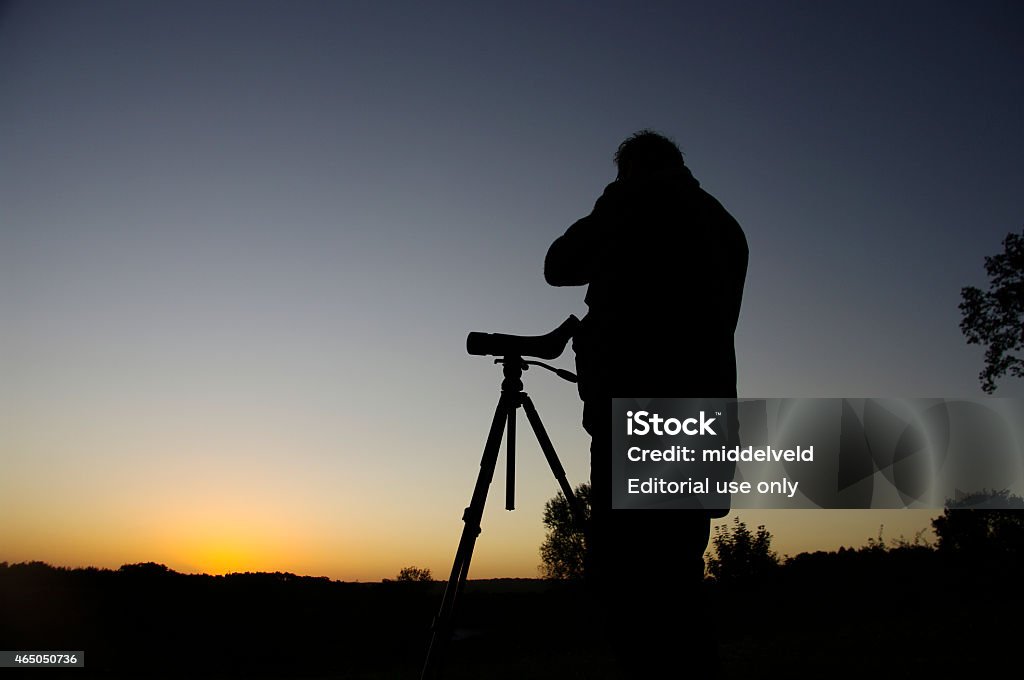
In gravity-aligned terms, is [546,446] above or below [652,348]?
below

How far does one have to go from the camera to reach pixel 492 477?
2.77 meters

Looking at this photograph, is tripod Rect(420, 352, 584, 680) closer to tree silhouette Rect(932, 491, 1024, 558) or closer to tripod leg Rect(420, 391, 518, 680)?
tripod leg Rect(420, 391, 518, 680)

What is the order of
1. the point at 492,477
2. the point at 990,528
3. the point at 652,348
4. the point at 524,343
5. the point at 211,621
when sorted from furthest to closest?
1. the point at 990,528
2. the point at 211,621
3. the point at 524,343
4. the point at 492,477
5. the point at 652,348

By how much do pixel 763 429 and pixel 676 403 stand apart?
2072 mm

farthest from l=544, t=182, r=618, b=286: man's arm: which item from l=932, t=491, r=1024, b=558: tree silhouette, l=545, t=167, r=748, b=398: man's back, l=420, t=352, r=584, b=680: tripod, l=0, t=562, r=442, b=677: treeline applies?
l=932, t=491, r=1024, b=558: tree silhouette

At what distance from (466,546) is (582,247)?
4.19ft

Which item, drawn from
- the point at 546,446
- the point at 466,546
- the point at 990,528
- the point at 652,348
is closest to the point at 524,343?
the point at 546,446

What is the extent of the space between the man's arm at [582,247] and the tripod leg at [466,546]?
576 millimetres

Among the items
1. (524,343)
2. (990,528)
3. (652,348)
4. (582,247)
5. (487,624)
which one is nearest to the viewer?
(652,348)

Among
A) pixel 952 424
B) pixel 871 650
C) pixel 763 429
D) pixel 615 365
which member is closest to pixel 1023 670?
pixel 871 650

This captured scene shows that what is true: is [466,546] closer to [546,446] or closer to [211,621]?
[546,446]

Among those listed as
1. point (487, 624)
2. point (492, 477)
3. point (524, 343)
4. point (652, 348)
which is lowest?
point (487, 624)

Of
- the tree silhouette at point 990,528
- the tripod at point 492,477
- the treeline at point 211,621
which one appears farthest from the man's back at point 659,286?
the tree silhouette at point 990,528

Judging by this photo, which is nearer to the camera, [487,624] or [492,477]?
[492,477]
